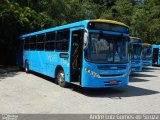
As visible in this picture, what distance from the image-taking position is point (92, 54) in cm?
1141

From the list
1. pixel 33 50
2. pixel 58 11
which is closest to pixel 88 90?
pixel 33 50

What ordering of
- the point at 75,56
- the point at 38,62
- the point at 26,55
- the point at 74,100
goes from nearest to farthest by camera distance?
the point at 74,100 < the point at 75,56 < the point at 38,62 < the point at 26,55

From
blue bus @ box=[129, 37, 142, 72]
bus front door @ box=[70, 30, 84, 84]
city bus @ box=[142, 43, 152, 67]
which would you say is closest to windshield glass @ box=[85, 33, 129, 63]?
bus front door @ box=[70, 30, 84, 84]

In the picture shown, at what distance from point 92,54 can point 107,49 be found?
0.74 meters

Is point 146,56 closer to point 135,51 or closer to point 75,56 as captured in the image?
point 135,51

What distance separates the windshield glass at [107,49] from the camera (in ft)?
37.4

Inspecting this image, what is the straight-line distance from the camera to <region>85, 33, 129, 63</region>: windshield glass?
11414 mm

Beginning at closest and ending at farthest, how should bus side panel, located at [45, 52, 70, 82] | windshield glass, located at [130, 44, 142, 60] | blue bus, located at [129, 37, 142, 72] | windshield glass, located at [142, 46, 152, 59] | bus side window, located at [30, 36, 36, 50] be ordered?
bus side panel, located at [45, 52, 70, 82]
bus side window, located at [30, 36, 36, 50]
blue bus, located at [129, 37, 142, 72]
windshield glass, located at [130, 44, 142, 60]
windshield glass, located at [142, 46, 152, 59]

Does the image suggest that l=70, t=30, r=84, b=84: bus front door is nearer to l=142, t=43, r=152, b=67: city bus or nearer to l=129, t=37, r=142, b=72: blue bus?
l=129, t=37, r=142, b=72: blue bus

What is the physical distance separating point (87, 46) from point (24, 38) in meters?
11.4

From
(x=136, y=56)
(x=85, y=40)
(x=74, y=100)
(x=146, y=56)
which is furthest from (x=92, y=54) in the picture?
(x=146, y=56)

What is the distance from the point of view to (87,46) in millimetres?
11219

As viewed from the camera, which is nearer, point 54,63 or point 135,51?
point 54,63

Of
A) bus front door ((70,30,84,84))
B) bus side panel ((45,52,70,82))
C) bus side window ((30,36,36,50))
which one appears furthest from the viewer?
bus side window ((30,36,36,50))
